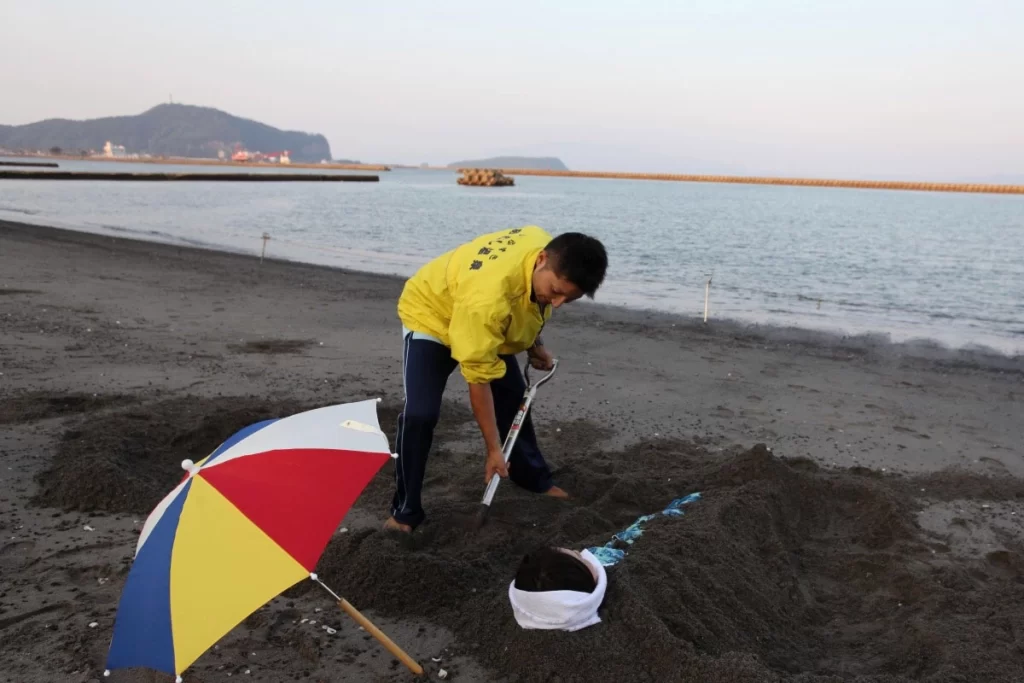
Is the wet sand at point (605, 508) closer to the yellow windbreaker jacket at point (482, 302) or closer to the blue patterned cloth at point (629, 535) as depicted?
the blue patterned cloth at point (629, 535)

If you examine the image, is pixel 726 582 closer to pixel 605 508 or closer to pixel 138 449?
pixel 605 508

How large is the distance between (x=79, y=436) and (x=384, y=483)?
2086 mm

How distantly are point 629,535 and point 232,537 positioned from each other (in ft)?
6.84

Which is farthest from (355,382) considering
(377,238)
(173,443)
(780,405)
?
(377,238)

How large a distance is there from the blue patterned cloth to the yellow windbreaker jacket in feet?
3.09

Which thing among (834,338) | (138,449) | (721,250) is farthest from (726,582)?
(721,250)

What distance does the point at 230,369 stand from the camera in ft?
22.2

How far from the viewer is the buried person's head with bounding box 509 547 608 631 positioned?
2.77m

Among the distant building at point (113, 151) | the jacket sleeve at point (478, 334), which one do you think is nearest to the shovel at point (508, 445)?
the jacket sleeve at point (478, 334)

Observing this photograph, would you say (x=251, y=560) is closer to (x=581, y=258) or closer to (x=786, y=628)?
(x=581, y=258)

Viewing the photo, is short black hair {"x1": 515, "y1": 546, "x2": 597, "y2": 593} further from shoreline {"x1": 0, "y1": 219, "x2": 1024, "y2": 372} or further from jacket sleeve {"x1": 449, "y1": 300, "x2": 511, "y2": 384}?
shoreline {"x1": 0, "y1": 219, "x2": 1024, "y2": 372}

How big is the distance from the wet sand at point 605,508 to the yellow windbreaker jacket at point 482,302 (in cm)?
99

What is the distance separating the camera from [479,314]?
3.11 meters

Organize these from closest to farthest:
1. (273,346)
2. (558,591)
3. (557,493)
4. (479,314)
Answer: (558,591)
(479,314)
(557,493)
(273,346)
